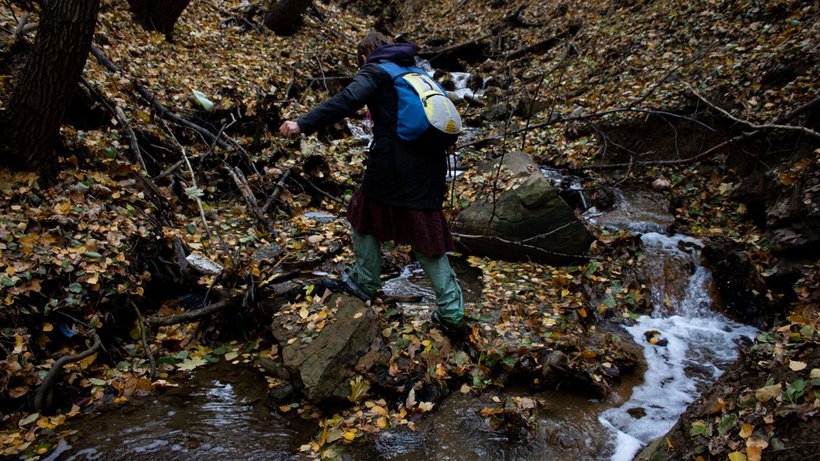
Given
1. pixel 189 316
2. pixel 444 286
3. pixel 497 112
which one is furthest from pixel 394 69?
pixel 497 112

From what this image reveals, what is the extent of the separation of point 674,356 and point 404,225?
2913mm

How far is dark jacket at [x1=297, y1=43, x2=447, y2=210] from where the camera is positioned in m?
2.91

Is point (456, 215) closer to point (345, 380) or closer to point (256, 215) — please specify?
point (256, 215)

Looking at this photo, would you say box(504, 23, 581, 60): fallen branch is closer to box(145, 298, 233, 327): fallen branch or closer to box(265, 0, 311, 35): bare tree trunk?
box(265, 0, 311, 35): bare tree trunk

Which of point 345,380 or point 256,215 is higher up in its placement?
point 256,215

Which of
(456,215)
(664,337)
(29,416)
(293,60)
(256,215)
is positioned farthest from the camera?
(293,60)

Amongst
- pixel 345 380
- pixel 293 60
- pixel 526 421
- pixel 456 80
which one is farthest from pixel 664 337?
pixel 456 80

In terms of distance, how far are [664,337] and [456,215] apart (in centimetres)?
279

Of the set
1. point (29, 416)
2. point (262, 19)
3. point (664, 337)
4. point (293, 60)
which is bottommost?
point (664, 337)

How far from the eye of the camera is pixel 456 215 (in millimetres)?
5895

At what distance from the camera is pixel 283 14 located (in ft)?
35.2

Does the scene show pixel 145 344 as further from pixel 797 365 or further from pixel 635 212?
pixel 635 212

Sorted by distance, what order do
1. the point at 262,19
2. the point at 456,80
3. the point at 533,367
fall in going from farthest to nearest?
the point at 456,80, the point at 262,19, the point at 533,367

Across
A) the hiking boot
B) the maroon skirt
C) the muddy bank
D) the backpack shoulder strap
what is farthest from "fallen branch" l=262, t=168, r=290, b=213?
the muddy bank
